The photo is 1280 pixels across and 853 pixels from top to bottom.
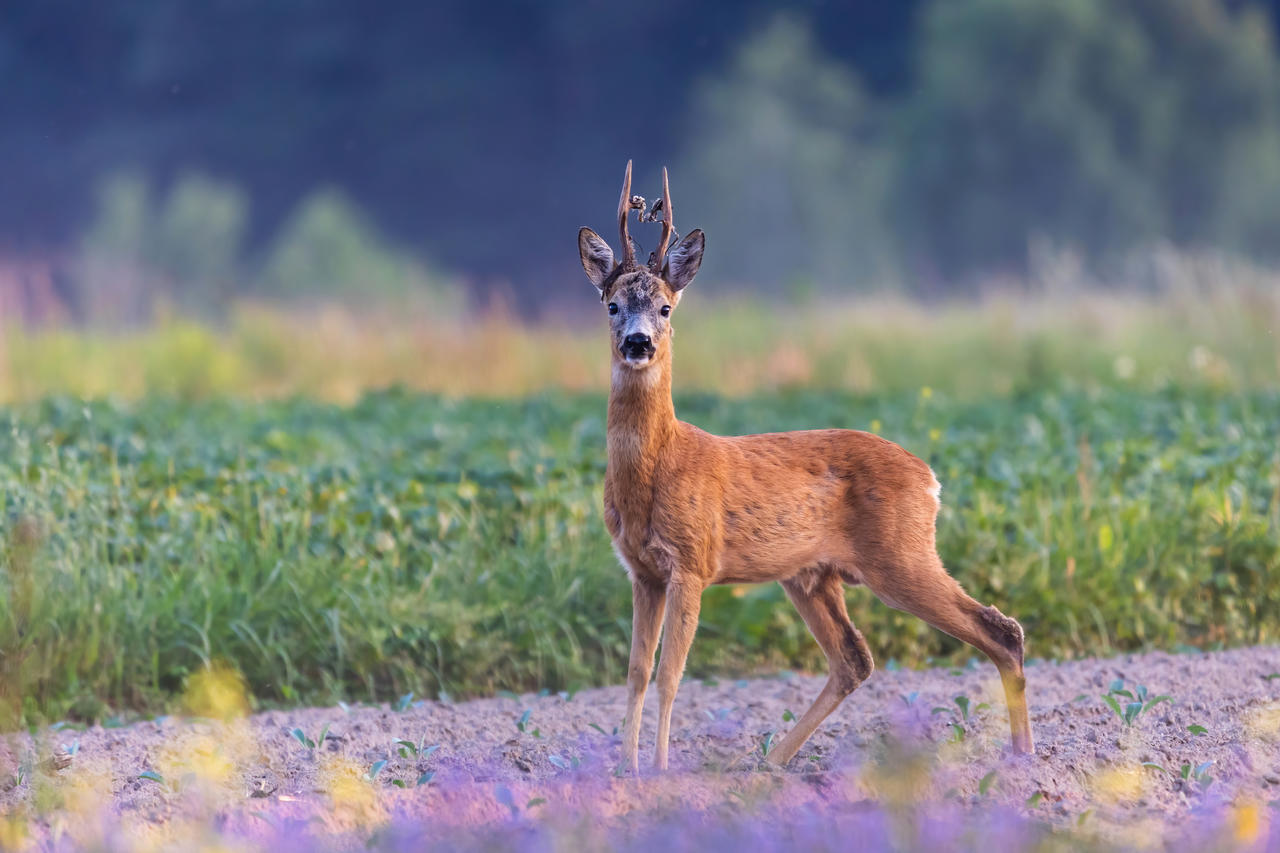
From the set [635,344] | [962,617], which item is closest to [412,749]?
[635,344]

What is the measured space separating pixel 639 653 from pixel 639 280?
1.02 meters

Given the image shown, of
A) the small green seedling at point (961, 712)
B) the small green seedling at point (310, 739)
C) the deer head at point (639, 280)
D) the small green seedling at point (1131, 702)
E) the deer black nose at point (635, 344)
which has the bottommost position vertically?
the small green seedling at point (310, 739)

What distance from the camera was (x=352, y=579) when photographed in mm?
6277

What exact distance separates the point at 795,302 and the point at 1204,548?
10.6 metres

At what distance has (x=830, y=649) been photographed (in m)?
4.77

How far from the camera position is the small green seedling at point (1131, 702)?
4.69m

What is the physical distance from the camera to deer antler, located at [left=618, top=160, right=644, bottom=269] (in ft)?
13.9

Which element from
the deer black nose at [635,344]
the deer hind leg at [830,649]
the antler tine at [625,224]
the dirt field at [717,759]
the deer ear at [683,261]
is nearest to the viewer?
the dirt field at [717,759]

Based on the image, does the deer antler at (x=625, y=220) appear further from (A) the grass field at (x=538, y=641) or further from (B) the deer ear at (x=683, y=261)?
(A) the grass field at (x=538, y=641)

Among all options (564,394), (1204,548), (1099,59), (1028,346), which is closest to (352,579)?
(1204,548)

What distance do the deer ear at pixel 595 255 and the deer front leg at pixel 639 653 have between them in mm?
845

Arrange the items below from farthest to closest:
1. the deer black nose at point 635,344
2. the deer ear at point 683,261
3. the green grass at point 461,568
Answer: the green grass at point 461,568 → the deer ear at point 683,261 → the deer black nose at point 635,344

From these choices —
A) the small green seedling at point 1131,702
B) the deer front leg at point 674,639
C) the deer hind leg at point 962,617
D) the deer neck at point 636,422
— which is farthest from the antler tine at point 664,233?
the small green seedling at point 1131,702

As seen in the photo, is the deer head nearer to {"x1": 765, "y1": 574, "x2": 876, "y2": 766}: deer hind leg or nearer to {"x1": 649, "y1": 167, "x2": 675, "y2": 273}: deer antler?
{"x1": 649, "y1": 167, "x2": 675, "y2": 273}: deer antler
